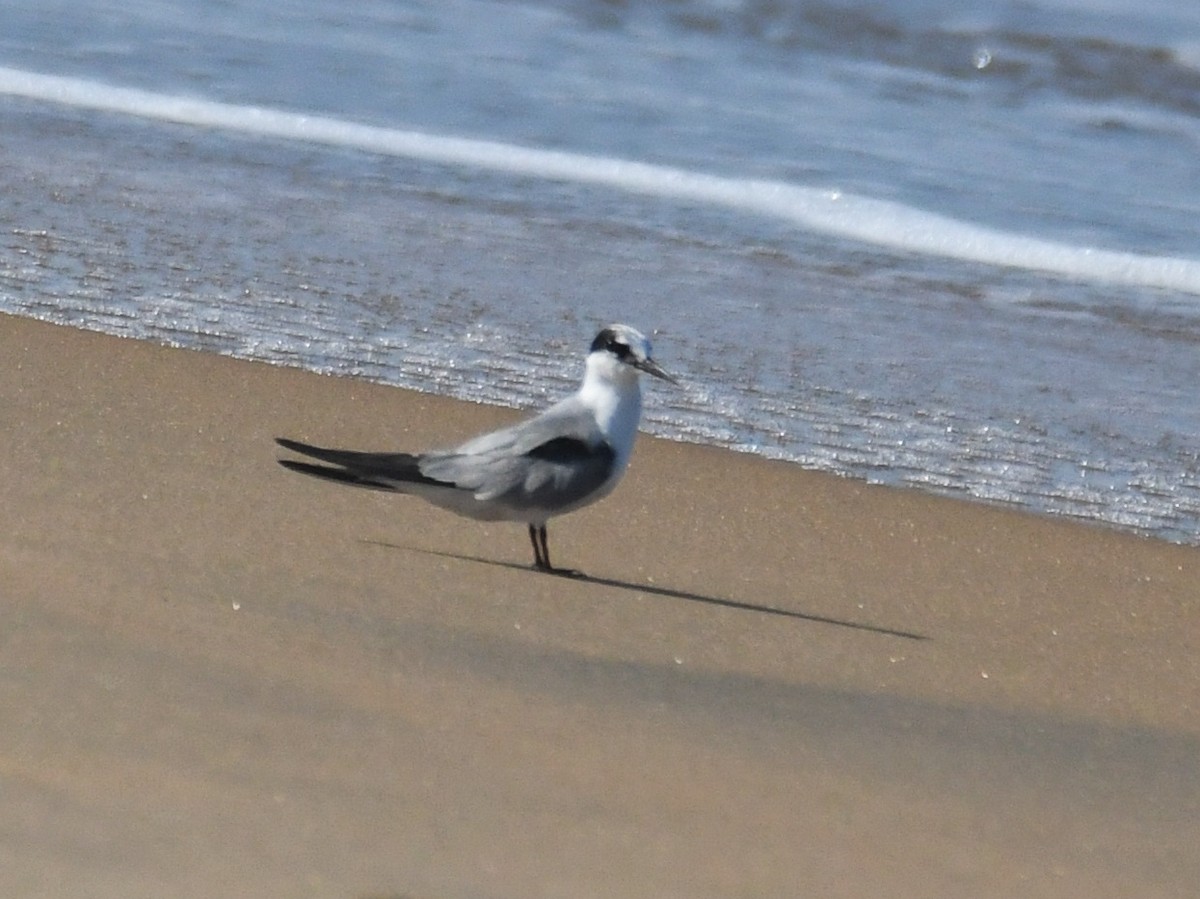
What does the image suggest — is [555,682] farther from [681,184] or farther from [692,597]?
[681,184]

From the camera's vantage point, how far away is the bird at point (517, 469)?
3918 mm

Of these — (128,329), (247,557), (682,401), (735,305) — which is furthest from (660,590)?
(735,305)

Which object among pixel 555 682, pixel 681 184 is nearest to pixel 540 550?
pixel 555 682

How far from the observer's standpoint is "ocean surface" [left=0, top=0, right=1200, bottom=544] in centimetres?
533

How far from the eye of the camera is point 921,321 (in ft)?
20.4

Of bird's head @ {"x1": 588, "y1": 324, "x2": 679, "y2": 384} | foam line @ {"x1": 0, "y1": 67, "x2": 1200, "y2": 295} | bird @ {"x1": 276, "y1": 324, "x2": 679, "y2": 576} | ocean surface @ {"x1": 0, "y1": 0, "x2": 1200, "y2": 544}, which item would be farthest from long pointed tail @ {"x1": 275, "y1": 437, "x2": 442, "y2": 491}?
foam line @ {"x1": 0, "y1": 67, "x2": 1200, "y2": 295}

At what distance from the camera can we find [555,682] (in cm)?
329

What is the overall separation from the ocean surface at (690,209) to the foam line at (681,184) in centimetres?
2

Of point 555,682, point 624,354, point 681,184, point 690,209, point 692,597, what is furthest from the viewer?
point 681,184

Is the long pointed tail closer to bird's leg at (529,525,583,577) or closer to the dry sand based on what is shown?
the dry sand

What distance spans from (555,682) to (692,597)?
0.60 meters

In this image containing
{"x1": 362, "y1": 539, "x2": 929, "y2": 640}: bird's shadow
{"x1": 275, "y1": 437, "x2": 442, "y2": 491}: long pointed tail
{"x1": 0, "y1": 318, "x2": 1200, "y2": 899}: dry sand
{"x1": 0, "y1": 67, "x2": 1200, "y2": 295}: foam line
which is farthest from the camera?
{"x1": 0, "y1": 67, "x2": 1200, "y2": 295}: foam line

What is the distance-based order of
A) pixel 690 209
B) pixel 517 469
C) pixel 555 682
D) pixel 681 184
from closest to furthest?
pixel 555 682 < pixel 517 469 < pixel 690 209 < pixel 681 184

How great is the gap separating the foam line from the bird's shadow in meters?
3.44
